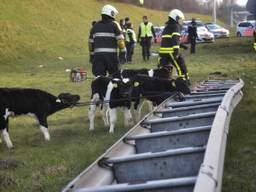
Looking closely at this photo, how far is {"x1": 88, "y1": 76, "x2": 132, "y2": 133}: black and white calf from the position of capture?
369 inches

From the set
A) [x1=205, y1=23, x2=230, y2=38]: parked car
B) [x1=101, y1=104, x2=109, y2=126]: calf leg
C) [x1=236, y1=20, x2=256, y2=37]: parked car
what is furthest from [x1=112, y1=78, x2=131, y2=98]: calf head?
[x1=205, y1=23, x2=230, y2=38]: parked car

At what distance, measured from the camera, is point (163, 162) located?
4176mm

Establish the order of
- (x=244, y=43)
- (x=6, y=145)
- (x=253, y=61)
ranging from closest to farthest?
(x=6, y=145), (x=253, y=61), (x=244, y=43)

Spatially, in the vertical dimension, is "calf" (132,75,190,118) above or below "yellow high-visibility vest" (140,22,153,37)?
below

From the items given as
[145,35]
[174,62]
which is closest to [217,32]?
[145,35]

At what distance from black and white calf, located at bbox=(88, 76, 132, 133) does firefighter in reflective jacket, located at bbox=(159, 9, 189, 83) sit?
2.46 meters

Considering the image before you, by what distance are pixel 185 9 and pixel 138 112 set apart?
9207cm

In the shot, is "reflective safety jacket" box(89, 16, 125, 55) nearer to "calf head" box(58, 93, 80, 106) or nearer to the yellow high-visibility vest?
"calf head" box(58, 93, 80, 106)

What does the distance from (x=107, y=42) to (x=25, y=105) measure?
7.31 ft

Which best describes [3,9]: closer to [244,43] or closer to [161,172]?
[244,43]

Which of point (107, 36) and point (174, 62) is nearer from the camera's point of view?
point (107, 36)

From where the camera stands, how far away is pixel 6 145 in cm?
891

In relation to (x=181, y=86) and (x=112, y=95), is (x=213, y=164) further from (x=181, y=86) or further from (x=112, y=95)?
(x=112, y=95)

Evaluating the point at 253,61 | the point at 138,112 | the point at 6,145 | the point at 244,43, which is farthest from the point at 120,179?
the point at 244,43
